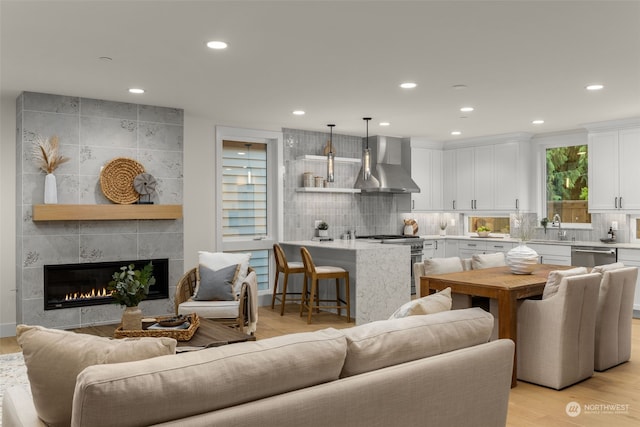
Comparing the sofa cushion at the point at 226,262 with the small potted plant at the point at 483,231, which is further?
the small potted plant at the point at 483,231

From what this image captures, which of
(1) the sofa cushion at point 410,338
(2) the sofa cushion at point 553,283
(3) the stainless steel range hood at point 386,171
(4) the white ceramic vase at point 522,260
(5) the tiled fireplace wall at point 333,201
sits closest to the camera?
(1) the sofa cushion at point 410,338

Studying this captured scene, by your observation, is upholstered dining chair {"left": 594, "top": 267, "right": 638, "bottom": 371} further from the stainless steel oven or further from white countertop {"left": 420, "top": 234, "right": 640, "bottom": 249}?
the stainless steel oven

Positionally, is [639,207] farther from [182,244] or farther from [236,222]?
[182,244]

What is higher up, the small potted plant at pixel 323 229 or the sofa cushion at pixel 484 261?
the small potted plant at pixel 323 229

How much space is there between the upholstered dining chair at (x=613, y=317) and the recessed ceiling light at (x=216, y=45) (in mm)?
3513

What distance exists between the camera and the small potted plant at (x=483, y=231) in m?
8.52

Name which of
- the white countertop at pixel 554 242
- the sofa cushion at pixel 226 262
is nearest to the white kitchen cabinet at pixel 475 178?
the white countertop at pixel 554 242

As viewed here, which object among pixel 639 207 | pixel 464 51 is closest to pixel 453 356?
pixel 464 51

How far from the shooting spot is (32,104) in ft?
16.8

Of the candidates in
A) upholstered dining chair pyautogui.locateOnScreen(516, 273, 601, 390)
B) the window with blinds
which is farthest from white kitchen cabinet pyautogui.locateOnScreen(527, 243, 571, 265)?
the window with blinds

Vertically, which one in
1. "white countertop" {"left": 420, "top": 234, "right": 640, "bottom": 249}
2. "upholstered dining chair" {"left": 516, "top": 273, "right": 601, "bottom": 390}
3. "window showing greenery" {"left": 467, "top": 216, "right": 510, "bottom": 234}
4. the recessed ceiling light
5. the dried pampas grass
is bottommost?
"upholstered dining chair" {"left": 516, "top": 273, "right": 601, "bottom": 390}

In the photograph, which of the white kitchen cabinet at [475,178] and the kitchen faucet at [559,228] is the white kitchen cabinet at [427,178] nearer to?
the white kitchen cabinet at [475,178]

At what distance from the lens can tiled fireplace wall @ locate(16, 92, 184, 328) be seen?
5137mm

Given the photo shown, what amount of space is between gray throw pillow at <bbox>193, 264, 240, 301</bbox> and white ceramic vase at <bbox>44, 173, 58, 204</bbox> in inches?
67.5
